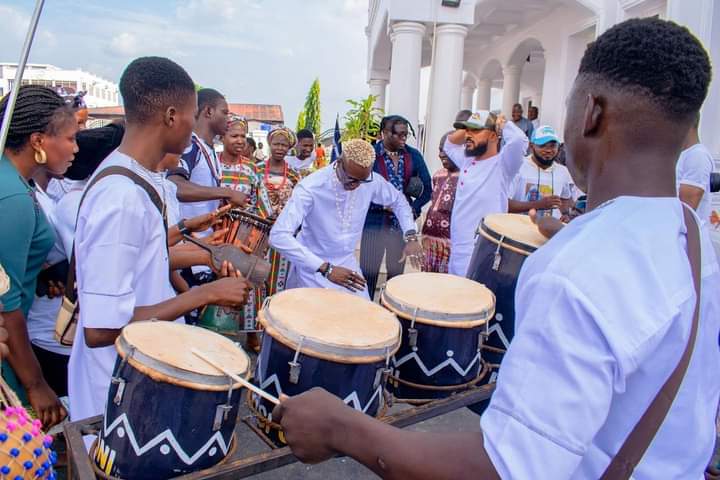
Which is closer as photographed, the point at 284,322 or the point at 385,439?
the point at 385,439

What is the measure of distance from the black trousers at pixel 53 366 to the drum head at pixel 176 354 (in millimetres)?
1004

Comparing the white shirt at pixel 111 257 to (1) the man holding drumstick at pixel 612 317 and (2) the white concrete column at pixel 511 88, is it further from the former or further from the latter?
(2) the white concrete column at pixel 511 88

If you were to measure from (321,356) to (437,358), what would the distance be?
0.70 meters

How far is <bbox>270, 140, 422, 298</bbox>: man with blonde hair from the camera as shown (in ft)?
12.7

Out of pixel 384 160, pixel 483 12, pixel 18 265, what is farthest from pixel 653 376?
pixel 483 12


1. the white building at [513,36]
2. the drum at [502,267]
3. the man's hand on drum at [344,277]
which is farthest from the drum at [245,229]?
the white building at [513,36]

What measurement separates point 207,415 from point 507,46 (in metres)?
14.5

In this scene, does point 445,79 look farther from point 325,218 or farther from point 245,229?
point 245,229

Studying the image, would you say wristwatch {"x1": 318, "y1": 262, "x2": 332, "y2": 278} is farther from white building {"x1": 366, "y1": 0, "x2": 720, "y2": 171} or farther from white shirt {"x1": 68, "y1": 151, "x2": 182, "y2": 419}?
white building {"x1": 366, "y1": 0, "x2": 720, "y2": 171}

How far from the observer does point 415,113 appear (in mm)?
9898

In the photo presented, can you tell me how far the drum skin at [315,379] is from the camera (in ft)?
6.56

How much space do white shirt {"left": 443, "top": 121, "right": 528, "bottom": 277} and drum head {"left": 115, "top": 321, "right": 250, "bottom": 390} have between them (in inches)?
120

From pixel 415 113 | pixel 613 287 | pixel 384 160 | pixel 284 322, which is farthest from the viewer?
pixel 415 113

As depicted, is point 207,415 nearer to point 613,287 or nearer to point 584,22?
point 613,287
